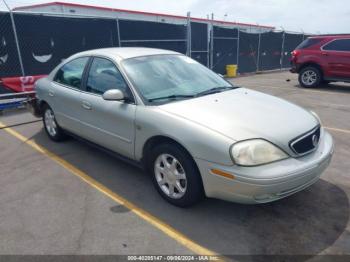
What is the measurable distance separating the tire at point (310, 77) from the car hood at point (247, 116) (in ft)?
26.8

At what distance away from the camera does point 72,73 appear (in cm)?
457

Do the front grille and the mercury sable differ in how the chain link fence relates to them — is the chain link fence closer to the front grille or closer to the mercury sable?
the mercury sable

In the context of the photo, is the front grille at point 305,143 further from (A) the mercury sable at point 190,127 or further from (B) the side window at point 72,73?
(B) the side window at point 72,73

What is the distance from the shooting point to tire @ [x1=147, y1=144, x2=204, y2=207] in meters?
2.90

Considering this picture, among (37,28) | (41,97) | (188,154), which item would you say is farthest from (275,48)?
(188,154)

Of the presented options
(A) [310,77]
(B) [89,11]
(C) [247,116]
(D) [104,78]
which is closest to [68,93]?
(D) [104,78]

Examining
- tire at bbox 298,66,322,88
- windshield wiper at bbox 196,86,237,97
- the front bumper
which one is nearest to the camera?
the front bumper

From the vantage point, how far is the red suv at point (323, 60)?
998 cm

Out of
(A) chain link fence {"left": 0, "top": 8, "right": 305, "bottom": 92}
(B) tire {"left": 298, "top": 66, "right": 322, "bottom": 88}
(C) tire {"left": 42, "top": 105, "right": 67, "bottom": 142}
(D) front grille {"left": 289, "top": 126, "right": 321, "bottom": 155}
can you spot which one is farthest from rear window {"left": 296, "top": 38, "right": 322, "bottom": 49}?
(C) tire {"left": 42, "top": 105, "right": 67, "bottom": 142}

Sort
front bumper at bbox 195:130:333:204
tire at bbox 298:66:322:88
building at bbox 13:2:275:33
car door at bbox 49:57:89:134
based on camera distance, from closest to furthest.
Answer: front bumper at bbox 195:130:333:204, car door at bbox 49:57:89:134, tire at bbox 298:66:322:88, building at bbox 13:2:275:33

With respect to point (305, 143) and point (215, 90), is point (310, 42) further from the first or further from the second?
point (305, 143)

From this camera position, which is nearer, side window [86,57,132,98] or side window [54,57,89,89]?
side window [86,57,132,98]

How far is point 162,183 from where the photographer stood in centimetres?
331

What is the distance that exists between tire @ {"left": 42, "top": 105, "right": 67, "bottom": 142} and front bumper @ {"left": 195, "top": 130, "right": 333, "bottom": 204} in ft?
10.4
